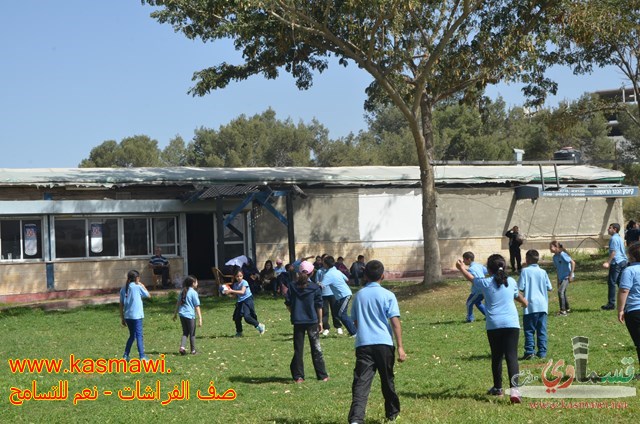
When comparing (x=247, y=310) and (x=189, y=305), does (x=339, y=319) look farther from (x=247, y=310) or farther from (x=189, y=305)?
(x=189, y=305)

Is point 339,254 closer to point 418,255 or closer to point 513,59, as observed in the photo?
point 418,255

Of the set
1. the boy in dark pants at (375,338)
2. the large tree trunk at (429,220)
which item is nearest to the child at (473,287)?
the boy in dark pants at (375,338)

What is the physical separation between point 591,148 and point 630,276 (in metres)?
57.5

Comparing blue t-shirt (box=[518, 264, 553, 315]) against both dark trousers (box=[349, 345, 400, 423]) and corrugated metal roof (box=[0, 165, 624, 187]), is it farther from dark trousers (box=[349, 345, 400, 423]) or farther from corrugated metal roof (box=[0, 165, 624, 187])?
corrugated metal roof (box=[0, 165, 624, 187])

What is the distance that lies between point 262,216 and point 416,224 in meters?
5.81

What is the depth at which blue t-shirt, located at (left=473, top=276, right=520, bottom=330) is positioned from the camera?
10.4m

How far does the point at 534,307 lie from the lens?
1346 centimetres

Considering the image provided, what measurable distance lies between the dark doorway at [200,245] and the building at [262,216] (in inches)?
1.4

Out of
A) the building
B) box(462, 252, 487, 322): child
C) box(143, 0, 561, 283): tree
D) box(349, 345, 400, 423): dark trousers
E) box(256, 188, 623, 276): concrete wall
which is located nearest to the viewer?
box(349, 345, 400, 423): dark trousers

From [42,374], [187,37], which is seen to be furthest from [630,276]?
[187,37]

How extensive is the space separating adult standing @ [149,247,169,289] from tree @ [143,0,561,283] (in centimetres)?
575

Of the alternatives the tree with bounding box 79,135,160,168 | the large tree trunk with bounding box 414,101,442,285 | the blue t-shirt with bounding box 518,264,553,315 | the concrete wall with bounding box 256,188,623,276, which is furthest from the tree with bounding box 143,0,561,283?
the tree with bounding box 79,135,160,168

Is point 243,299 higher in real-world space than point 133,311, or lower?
lower

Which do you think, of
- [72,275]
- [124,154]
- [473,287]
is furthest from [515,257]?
[124,154]
